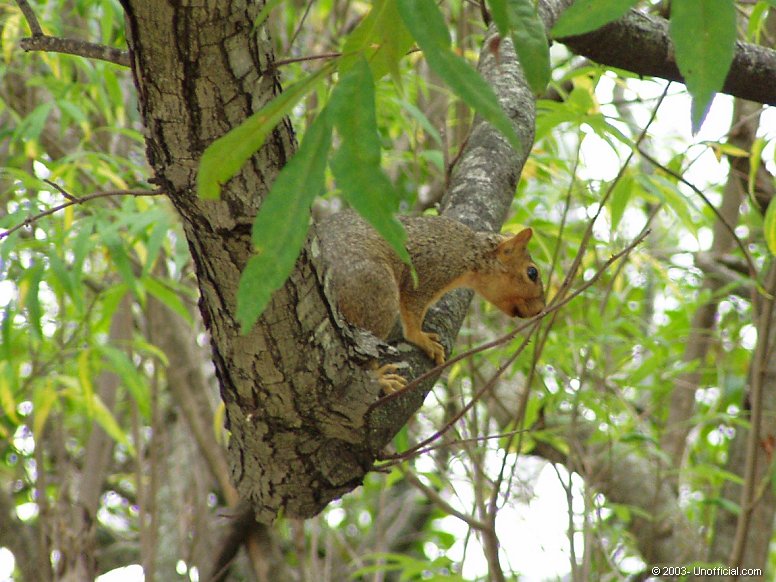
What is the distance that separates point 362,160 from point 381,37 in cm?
17

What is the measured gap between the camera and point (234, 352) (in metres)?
1.42

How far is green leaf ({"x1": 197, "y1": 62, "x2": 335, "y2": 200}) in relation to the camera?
32.9 inches

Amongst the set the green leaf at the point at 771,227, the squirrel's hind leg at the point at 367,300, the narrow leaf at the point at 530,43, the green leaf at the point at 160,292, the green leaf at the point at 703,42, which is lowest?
the green leaf at the point at 703,42

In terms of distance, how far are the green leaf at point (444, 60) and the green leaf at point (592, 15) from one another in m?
0.09

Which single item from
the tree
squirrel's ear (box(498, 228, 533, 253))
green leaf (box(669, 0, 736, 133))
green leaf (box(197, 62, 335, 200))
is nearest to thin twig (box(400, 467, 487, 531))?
the tree

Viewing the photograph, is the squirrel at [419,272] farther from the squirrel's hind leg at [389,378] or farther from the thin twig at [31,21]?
the thin twig at [31,21]

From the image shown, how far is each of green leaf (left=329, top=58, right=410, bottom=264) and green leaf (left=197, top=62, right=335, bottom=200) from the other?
37 millimetres

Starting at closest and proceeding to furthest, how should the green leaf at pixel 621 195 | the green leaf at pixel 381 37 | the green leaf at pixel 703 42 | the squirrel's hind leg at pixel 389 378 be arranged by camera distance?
the green leaf at pixel 703 42, the green leaf at pixel 381 37, the squirrel's hind leg at pixel 389 378, the green leaf at pixel 621 195

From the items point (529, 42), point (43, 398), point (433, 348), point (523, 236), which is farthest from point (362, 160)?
point (43, 398)

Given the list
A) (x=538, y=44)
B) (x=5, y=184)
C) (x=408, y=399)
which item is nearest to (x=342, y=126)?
(x=538, y=44)

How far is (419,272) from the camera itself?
2.42m

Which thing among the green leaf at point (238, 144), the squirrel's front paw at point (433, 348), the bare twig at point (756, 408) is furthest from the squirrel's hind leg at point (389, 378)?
the bare twig at point (756, 408)

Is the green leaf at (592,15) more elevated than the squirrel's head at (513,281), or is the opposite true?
the squirrel's head at (513,281)

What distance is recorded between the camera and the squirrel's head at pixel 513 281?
2.61 metres
